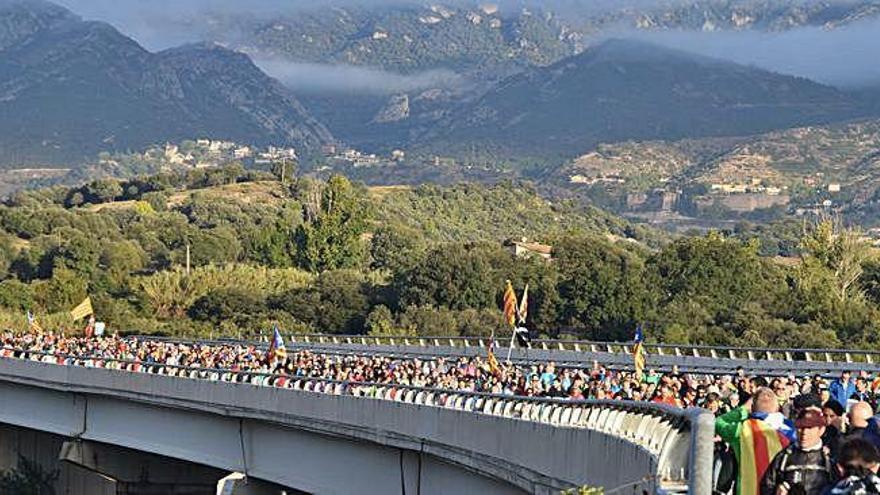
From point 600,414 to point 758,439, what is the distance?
886 cm

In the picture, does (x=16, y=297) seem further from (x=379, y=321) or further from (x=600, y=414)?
(x=600, y=414)

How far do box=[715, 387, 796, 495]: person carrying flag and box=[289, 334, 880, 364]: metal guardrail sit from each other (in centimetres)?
3455

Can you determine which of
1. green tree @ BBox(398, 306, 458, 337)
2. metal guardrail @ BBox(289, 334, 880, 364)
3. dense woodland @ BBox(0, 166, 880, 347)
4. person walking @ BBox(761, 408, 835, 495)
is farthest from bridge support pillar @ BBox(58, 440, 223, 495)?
green tree @ BBox(398, 306, 458, 337)

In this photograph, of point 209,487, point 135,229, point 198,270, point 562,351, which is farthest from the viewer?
point 135,229

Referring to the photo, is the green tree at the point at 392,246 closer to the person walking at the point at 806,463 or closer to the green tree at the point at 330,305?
the green tree at the point at 330,305

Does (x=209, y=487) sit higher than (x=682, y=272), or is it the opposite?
(x=682, y=272)

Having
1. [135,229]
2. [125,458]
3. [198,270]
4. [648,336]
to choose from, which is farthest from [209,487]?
[135,229]

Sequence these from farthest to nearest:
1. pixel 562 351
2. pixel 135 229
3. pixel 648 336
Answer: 1. pixel 135 229
2. pixel 648 336
3. pixel 562 351

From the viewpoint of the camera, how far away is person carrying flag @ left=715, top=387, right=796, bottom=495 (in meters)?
13.1

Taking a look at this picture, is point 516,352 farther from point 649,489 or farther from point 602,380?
point 649,489

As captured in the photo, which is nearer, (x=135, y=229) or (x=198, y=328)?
(x=198, y=328)

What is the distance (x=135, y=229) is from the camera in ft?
628

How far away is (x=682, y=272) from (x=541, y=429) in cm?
8956

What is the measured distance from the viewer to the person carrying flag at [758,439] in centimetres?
1313
